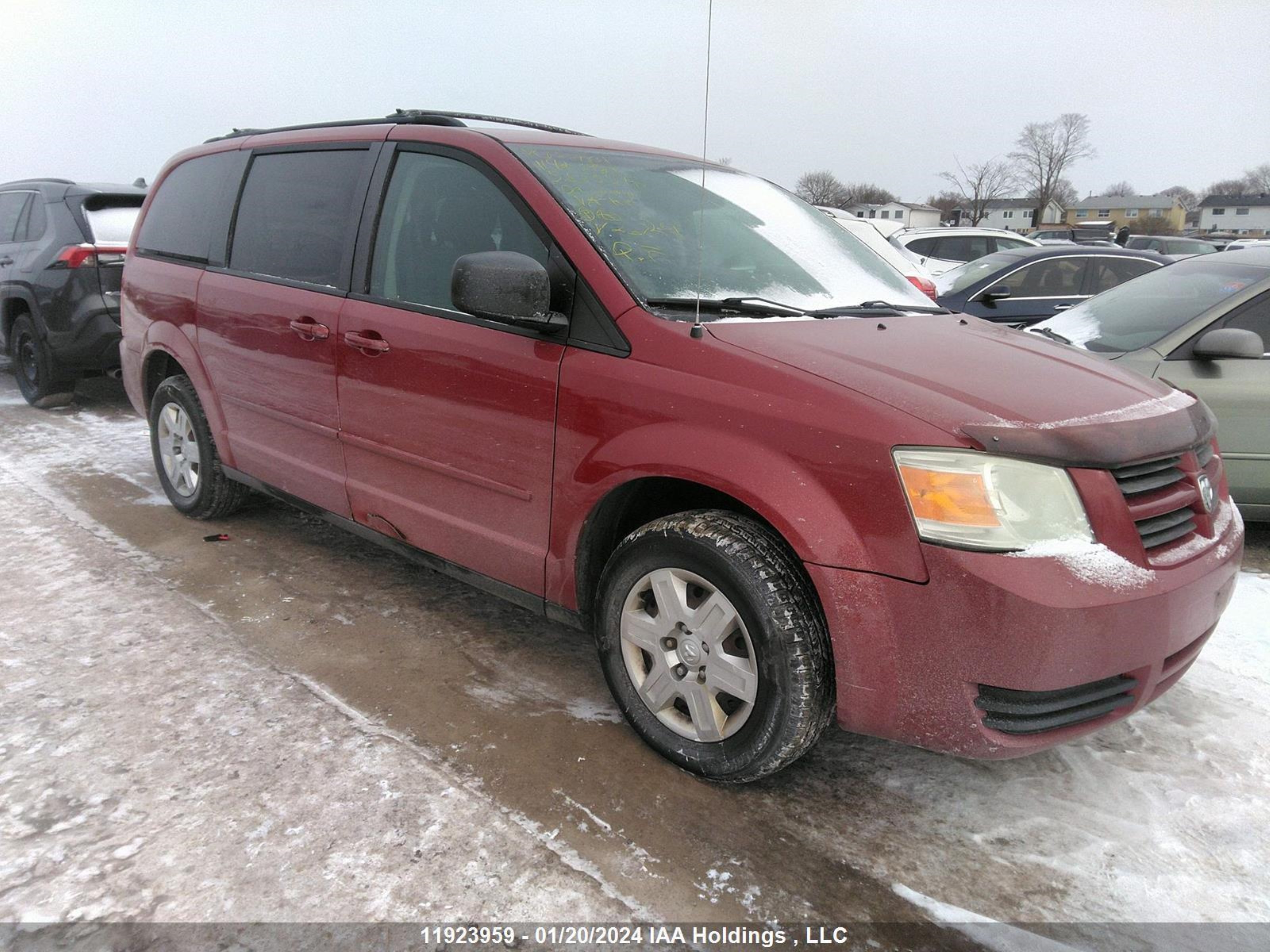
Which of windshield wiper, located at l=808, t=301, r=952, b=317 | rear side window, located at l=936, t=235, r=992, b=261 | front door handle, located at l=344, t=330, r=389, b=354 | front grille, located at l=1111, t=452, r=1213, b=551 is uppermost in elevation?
rear side window, located at l=936, t=235, r=992, b=261

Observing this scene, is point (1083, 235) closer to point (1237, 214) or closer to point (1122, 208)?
point (1237, 214)

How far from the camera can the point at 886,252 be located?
4.70 metres

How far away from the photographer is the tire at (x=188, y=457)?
4246 millimetres

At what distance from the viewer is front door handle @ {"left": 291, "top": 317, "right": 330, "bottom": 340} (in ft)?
10.8

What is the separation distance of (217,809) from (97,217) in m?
6.13

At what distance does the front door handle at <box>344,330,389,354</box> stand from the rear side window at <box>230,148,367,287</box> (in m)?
0.26

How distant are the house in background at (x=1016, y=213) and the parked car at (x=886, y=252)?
80.9m

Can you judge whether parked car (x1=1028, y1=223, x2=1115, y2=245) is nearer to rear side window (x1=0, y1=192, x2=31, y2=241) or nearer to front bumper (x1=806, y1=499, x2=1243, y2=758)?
rear side window (x1=0, y1=192, x2=31, y2=241)

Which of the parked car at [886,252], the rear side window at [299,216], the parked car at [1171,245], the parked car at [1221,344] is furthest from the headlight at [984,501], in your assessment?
the parked car at [1171,245]

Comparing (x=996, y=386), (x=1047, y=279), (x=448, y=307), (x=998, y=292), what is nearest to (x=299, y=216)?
(x=448, y=307)

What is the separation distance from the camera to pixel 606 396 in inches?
97.5

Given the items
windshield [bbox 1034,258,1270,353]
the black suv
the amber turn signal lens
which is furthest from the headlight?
the black suv

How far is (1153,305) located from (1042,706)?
3619 millimetres

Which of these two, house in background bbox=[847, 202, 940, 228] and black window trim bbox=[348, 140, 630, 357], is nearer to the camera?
black window trim bbox=[348, 140, 630, 357]
